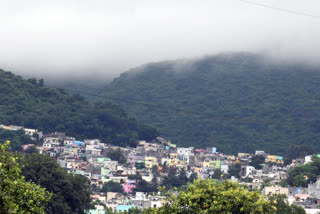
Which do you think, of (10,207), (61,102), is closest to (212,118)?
(61,102)

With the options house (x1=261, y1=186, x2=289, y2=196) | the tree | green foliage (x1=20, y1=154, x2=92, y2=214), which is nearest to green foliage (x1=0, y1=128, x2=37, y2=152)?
house (x1=261, y1=186, x2=289, y2=196)

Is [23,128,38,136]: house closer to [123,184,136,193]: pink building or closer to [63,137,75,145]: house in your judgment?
[63,137,75,145]: house

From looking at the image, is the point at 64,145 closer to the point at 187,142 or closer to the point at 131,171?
the point at 131,171

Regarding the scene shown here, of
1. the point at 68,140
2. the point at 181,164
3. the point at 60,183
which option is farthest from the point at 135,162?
the point at 60,183

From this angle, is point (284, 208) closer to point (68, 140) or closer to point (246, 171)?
point (246, 171)

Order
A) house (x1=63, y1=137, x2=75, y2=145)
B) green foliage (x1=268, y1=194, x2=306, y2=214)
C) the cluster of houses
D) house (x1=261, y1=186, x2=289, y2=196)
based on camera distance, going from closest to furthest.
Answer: green foliage (x1=268, y1=194, x2=306, y2=214)
house (x1=261, y1=186, x2=289, y2=196)
the cluster of houses
house (x1=63, y1=137, x2=75, y2=145)

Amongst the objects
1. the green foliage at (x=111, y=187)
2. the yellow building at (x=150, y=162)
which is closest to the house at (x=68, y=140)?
the yellow building at (x=150, y=162)
